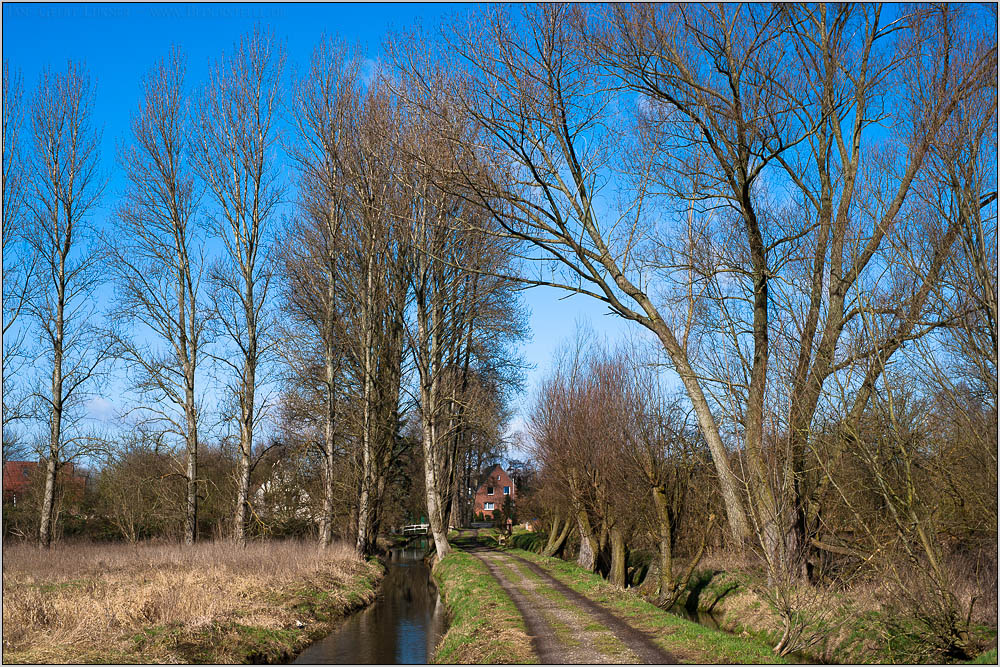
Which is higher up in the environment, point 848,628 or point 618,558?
point 618,558

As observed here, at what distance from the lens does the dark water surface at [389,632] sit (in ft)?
37.5

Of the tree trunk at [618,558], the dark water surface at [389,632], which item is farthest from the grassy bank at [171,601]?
the tree trunk at [618,558]

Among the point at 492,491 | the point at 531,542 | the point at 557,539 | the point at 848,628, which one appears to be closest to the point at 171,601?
the point at 848,628

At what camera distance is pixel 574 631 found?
10898mm

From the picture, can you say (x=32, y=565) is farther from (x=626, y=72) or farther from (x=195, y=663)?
(x=626, y=72)

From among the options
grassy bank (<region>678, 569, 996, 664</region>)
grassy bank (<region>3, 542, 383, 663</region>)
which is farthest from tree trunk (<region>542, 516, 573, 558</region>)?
grassy bank (<region>678, 569, 996, 664</region>)

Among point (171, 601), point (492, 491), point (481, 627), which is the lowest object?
point (481, 627)

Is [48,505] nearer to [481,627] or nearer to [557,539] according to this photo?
[481,627]

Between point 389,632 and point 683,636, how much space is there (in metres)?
5.96

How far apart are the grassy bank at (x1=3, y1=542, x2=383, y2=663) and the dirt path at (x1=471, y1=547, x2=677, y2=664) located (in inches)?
Result: 150

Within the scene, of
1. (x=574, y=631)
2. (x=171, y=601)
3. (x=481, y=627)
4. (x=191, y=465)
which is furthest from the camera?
(x=191, y=465)

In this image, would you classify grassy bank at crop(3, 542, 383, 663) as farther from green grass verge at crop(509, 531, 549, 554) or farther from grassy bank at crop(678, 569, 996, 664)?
green grass verge at crop(509, 531, 549, 554)

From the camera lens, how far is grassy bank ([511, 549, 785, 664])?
9.09 metres

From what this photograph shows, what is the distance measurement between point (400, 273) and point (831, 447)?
58.0ft
